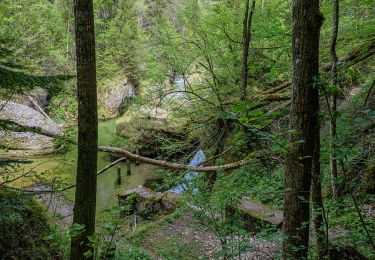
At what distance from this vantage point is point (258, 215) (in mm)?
6520

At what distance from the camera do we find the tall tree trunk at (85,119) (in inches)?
149

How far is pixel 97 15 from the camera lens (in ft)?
82.8

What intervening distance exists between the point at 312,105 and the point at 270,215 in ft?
14.6

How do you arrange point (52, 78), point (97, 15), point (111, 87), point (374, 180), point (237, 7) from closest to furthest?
point (52, 78), point (374, 180), point (237, 7), point (111, 87), point (97, 15)

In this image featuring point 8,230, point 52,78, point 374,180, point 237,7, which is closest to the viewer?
point 52,78

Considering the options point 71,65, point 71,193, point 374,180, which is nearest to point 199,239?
point 374,180

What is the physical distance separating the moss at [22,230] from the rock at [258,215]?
3.85 meters

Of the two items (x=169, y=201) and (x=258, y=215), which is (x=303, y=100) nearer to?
(x=258, y=215)

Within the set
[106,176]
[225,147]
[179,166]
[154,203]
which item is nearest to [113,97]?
[106,176]

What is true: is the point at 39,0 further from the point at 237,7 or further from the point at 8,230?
the point at 8,230

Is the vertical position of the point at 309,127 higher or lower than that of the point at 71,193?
higher

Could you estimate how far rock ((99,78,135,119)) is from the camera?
902 inches

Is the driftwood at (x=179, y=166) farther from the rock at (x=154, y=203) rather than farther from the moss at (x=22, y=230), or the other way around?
the rock at (x=154, y=203)

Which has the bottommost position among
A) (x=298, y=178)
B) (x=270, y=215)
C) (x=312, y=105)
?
(x=270, y=215)
